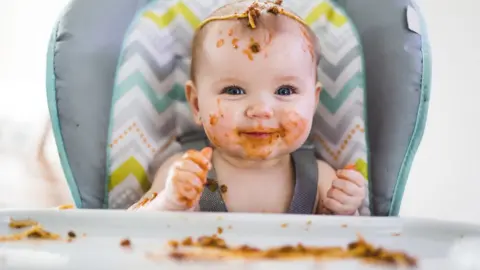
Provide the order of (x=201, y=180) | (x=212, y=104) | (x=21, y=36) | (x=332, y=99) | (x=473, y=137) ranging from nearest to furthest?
(x=201, y=180)
(x=212, y=104)
(x=332, y=99)
(x=473, y=137)
(x=21, y=36)

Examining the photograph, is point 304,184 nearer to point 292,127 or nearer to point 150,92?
point 292,127

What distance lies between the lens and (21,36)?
1763 mm

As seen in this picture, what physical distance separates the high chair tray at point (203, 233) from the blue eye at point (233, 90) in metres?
0.26

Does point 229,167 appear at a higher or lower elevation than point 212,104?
lower

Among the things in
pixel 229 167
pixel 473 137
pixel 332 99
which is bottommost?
pixel 473 137

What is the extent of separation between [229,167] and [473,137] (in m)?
0.86

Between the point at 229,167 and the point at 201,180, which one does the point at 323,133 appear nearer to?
the point at 229,167

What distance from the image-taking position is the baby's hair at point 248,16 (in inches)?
37.0

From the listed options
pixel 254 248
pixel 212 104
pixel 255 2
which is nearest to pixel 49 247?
pixel 254 248

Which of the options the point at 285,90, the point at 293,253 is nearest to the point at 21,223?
the point at 293,253

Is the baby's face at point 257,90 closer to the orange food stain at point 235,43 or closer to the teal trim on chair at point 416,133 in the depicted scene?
the orange food stain at point 235,43

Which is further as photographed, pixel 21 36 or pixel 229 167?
pixel 21 36

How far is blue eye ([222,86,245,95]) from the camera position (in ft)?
3.10

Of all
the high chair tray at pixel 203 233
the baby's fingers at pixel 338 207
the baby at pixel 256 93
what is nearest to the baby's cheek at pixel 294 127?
the baby at pixel 256 93
